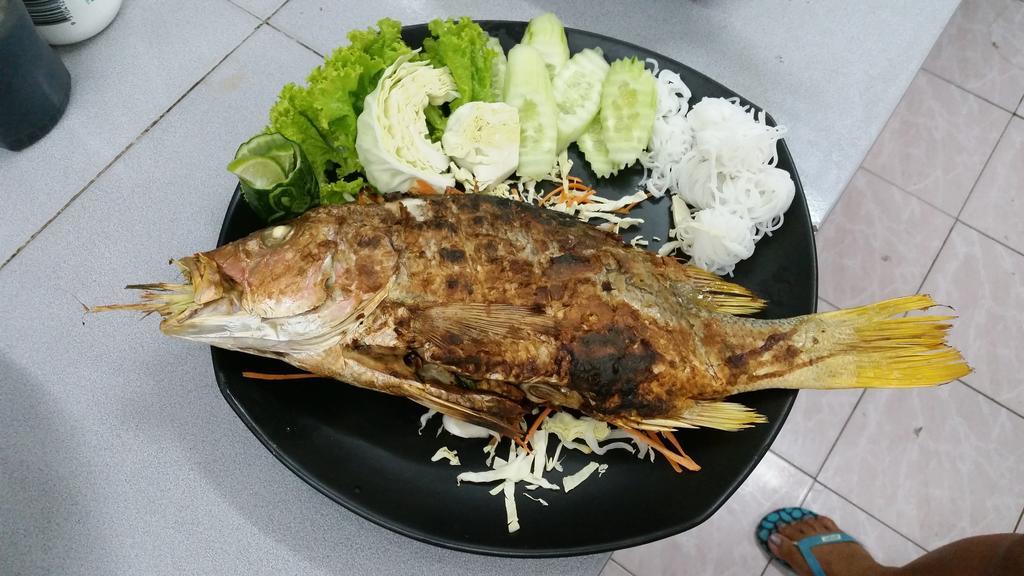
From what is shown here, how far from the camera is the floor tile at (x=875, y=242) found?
2961mm

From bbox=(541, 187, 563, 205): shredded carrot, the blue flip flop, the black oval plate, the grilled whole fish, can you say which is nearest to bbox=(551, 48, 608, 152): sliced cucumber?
bbox=(541, 187, 563, 205): shredded carrot

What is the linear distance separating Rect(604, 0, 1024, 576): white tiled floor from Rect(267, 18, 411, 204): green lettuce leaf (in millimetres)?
1677

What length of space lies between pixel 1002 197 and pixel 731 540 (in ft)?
6.56

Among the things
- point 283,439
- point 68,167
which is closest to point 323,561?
point 283,439

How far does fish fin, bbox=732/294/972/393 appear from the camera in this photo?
162cm

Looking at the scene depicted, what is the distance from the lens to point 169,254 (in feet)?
6.41

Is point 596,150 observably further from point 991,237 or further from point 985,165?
point 985,165

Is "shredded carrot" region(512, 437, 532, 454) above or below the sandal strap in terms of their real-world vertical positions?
above

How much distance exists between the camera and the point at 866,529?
104 inches

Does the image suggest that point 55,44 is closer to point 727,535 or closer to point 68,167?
point 68,167

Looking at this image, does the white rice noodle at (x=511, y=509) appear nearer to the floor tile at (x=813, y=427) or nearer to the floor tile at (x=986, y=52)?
the floor tile at (x=813, y=427)

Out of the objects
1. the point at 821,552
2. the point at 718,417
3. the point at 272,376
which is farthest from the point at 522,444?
the point at 821,552

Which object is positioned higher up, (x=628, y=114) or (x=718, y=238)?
(x=628, y=114)

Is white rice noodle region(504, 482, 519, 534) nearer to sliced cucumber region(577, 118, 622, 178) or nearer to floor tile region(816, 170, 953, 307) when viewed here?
sliced cucumber region(577, 118, 622, 178)
